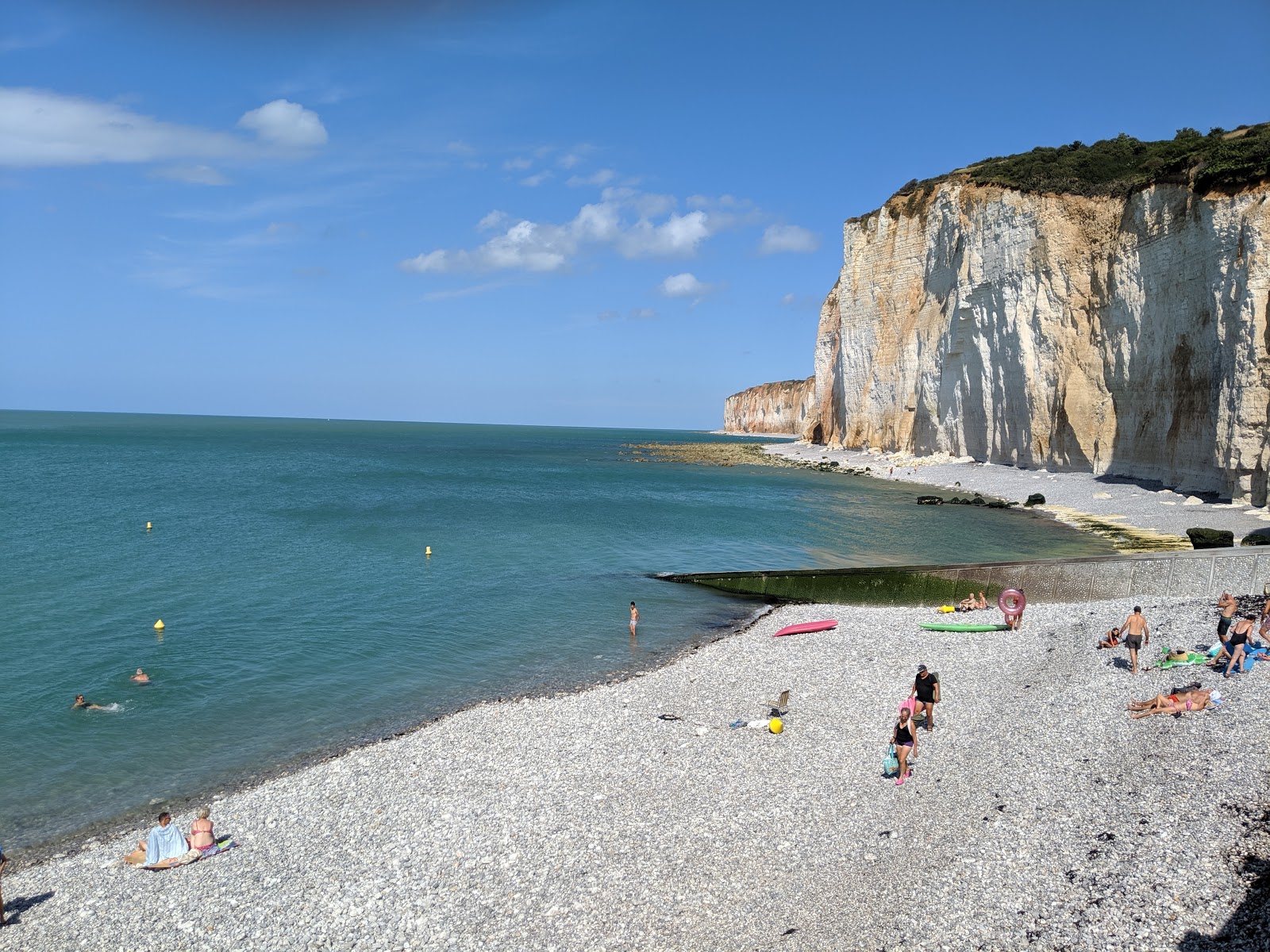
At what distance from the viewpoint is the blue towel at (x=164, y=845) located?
33.4 ft

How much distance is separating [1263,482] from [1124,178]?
23262mm

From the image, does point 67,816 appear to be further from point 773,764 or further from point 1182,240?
point 1182,240

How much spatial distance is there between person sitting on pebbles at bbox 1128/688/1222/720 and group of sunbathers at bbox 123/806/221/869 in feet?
42.0

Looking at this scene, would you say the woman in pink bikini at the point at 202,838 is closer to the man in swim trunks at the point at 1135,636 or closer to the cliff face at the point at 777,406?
the man in swim trunks at the point at 1135,636

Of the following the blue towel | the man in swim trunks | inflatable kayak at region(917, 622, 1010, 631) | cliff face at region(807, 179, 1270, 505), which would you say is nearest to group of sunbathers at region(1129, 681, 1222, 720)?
the man in swim trunks

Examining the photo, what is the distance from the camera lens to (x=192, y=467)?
236 feet

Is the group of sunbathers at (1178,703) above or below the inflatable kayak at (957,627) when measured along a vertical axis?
above

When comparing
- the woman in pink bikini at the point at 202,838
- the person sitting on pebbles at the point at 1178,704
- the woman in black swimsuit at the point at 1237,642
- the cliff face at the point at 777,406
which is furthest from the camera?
the cliff face at the point at 777,406

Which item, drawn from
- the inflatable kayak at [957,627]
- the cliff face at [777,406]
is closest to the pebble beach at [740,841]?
the inflatable kayak at [957,627]

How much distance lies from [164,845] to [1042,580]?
20.1 m

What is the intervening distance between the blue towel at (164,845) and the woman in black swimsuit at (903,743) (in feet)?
30.5

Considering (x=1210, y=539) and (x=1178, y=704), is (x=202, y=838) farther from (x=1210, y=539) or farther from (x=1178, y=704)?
(x=1210, y=539)

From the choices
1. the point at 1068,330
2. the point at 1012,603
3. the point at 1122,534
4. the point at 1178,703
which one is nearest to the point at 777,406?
the point at 1068,330

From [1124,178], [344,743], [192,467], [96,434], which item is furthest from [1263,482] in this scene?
[96,434]
